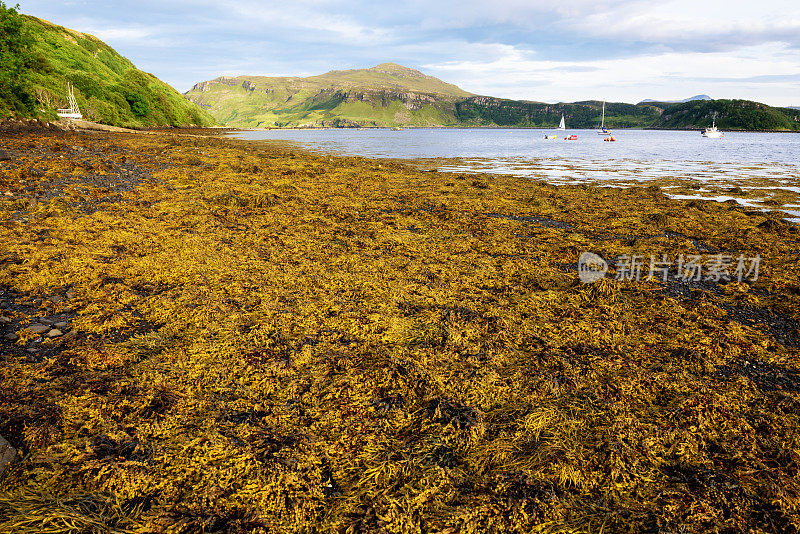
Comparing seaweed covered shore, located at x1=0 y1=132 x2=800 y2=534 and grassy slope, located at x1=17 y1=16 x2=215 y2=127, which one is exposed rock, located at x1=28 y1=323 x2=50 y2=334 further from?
grassy slope, located at x1=17 y1=16 x2=215 y2=127

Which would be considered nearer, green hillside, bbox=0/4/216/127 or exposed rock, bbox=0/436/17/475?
exposed rock, bbox=0/436/17/475

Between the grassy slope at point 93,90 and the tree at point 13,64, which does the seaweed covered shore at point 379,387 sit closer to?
the tree at point 13,64

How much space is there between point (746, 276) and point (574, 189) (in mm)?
11750

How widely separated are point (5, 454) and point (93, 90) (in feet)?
282

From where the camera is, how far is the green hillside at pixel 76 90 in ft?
115

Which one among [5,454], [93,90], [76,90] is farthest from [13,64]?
[5,454]

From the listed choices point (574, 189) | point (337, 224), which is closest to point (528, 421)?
point (337, 224)

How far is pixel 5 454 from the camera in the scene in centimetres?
284

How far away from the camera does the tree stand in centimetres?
3150

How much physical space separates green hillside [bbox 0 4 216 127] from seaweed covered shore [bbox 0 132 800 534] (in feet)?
133

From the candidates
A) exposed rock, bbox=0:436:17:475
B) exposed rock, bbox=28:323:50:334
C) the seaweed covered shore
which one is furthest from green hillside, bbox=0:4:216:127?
exposed rock, bbox=0:436:17:475

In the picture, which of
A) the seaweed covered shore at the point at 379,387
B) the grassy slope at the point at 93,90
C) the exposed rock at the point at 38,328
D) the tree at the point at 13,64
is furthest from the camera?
the grassy slope at the point at 93,90

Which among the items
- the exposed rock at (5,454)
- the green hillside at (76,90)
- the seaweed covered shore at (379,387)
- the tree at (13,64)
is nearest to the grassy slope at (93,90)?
the green hillside at (76,90)

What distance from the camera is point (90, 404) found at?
11.8 ft
